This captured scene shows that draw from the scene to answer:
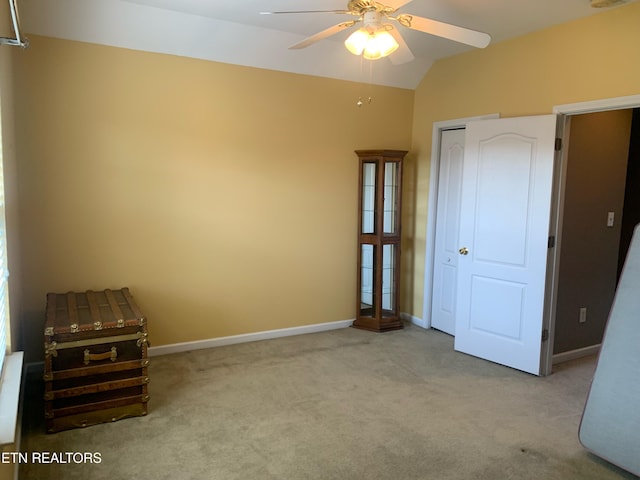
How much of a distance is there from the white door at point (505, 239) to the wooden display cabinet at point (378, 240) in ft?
2.61

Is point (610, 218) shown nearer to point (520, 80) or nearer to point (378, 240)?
point (520, 80)

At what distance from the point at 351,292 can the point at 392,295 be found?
1.42ft

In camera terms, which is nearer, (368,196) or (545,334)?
(545,334)

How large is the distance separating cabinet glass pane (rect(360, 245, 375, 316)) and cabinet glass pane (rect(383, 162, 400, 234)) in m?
0.28

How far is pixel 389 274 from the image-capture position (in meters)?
4.86

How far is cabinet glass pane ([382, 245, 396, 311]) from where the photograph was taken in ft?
15.8

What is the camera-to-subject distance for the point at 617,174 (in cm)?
417

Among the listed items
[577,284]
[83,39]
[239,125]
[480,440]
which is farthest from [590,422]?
[83,39]

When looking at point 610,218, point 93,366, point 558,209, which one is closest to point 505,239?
point 558,209

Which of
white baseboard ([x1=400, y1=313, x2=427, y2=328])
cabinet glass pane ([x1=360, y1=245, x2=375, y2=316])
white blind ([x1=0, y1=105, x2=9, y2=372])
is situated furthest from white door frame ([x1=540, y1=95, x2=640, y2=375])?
white blind ([x1=0, y1=105, x2=9, y2=372])

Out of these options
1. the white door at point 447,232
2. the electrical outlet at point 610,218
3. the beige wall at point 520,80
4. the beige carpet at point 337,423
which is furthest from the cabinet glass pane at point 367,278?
the electrical outlet at point 610,218

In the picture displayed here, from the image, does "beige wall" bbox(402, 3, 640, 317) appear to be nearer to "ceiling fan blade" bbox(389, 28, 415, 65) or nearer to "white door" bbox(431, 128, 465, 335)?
"white door" bbox(431, 128, 465, 335)

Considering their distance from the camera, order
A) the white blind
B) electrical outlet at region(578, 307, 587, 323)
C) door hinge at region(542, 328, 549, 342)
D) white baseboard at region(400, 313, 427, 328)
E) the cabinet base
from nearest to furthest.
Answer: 1. the white blind
2. door hinge at region(542, 328, 549, 342)
3. electrical outlet at region(578, 307, 587, 323)
4. the cabinet base
5. white baseboard at region(400, 313, 427, 328)

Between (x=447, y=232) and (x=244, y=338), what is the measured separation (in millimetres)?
2251
